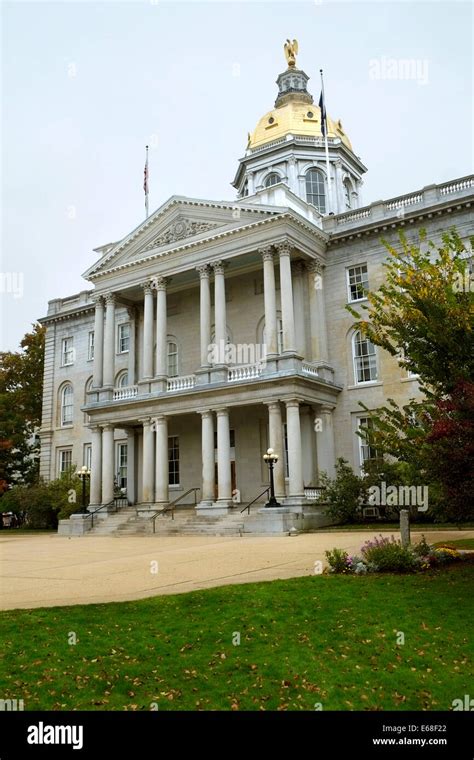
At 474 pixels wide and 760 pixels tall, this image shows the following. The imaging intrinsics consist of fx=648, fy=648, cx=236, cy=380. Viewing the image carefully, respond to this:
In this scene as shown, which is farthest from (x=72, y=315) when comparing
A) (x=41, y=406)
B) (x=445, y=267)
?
(x=445, y=267)

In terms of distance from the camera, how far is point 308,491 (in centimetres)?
3011

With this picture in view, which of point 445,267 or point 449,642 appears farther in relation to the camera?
point 445,267

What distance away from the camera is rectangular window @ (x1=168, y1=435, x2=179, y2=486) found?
125 ft

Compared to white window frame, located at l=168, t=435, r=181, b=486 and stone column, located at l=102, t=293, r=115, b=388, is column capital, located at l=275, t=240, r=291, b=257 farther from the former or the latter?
white window frame, located at l=168, t=435, r=181, b=486

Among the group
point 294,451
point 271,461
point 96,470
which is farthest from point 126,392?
point 271,461

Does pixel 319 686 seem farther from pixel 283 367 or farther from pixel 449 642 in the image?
pixel 283 367

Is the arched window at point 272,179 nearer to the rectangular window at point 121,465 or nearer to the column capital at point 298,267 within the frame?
the column capital at point 298,267

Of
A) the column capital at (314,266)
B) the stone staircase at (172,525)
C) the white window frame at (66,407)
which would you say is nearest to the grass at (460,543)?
the stone staircase at (172,525)

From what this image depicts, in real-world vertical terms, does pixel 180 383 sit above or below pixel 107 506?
above

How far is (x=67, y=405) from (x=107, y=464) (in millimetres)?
12545

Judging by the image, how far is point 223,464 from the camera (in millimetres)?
30766

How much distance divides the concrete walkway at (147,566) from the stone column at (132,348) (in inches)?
686

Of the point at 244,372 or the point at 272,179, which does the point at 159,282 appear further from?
the point at 272,179
